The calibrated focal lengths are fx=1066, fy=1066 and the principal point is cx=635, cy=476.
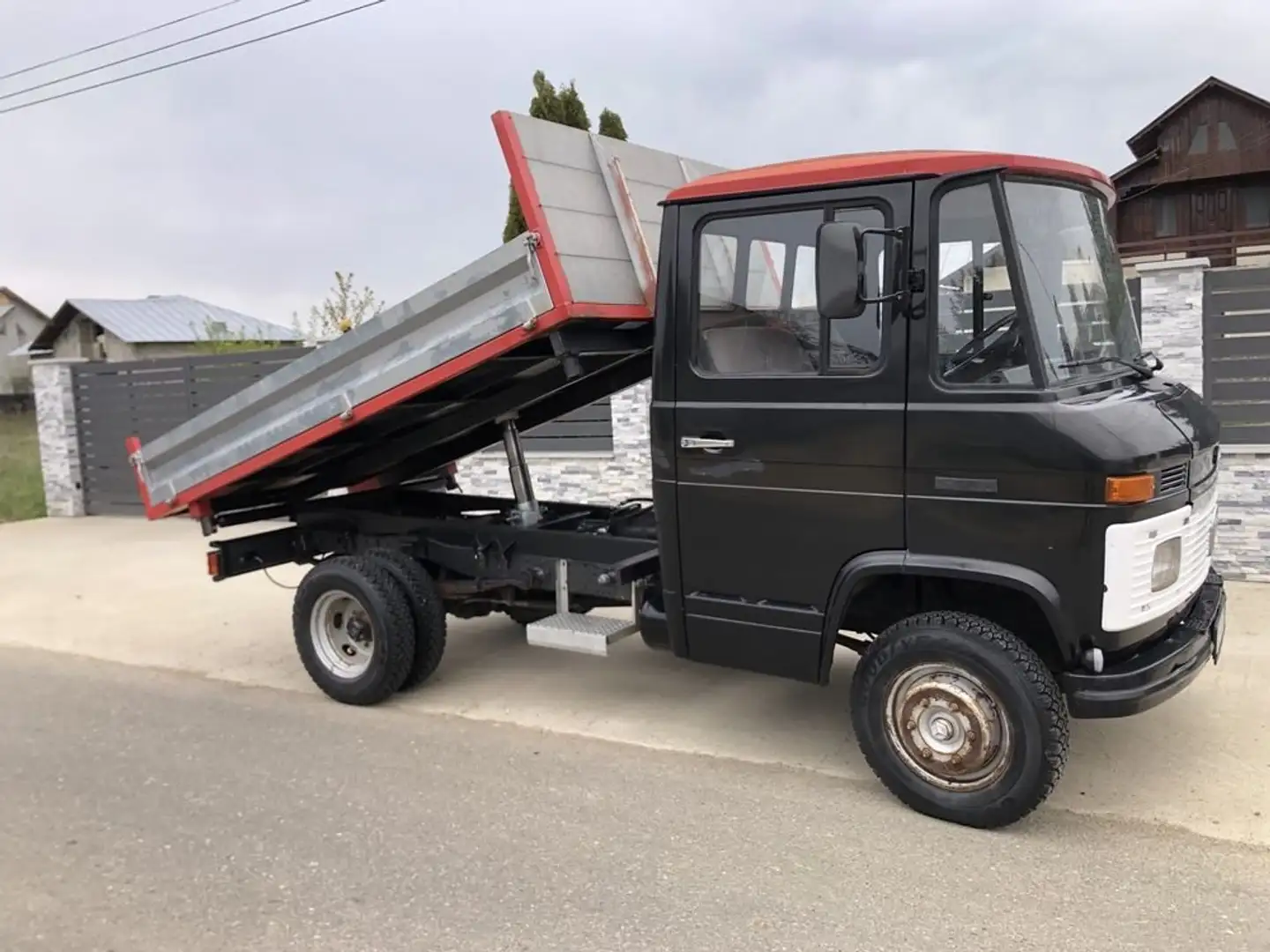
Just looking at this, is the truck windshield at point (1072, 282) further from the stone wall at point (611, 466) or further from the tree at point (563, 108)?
the tree at point (563, 108)

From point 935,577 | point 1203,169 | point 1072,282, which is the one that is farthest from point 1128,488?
point 1203,169

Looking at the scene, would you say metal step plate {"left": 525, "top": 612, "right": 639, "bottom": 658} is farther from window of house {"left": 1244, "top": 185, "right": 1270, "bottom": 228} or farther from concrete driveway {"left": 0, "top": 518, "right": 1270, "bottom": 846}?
window of house {"left": 1244, "top": 185, "right": 1270, "bottom": 228}

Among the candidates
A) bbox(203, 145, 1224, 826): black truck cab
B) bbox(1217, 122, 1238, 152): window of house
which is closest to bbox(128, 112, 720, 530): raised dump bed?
bbox(203, 145, 1224, 826): black truck cab

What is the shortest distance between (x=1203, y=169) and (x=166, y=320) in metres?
33.2

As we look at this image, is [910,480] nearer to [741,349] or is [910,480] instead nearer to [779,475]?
[779,475]

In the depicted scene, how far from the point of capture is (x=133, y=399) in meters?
13.6

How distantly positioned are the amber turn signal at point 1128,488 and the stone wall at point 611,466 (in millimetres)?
6168

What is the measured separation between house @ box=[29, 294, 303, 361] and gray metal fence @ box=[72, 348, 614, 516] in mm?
21263

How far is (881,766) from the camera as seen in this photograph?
4426 mm

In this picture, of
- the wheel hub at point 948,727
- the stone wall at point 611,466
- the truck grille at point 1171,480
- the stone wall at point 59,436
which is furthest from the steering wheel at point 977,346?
the stone wall at point 59,436

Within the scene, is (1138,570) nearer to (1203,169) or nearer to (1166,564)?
(1166,564)

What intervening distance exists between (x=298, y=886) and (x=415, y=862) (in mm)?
433

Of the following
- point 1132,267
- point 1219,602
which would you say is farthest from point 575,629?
point 1132,267

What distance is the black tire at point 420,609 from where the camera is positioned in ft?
19.4
